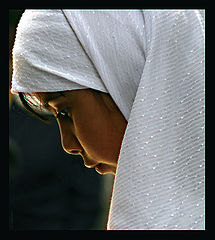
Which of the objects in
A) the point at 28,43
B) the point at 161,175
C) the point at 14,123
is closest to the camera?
the point at 161,175

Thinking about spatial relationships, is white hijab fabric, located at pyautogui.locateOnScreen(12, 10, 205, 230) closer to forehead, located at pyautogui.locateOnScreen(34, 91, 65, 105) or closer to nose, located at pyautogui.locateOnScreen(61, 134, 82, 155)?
forehead, located at pyautogui.locateOnScreen(34, 91, 65, 105)

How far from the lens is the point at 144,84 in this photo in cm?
105

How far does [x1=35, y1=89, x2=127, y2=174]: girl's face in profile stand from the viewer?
3.70 feet

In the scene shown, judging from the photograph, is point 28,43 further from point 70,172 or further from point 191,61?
point 70,172

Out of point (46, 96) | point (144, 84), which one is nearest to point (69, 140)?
point (46, 96)

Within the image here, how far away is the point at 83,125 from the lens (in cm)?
115

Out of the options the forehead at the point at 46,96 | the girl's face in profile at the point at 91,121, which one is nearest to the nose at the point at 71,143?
the girl's face in profile at the point at 91,121

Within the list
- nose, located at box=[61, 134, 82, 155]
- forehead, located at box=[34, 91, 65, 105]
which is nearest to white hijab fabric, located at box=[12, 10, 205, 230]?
forehead, located at box=[34, 91, 65, 105]

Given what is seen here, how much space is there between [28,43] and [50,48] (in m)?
0.06

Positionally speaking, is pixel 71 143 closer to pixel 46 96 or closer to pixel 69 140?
pixel 69 140

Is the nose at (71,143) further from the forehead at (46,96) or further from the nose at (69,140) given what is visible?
the forehead at (46,96)

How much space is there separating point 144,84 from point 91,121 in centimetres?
17

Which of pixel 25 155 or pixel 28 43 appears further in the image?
pixel 25 155
